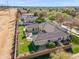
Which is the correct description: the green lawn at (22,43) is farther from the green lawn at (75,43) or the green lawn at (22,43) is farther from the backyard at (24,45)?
the green lawn at (75,43)

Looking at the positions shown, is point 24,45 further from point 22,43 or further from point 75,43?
point 75,43

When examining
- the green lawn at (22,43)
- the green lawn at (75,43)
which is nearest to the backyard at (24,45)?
the green lawn at (22,43)

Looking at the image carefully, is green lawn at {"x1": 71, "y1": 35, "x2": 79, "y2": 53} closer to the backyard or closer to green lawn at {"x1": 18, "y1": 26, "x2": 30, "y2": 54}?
the backyard

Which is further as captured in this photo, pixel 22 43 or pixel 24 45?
pixel 22 43

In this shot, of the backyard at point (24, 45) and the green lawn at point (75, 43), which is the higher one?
the green lawn at point (75, 43)

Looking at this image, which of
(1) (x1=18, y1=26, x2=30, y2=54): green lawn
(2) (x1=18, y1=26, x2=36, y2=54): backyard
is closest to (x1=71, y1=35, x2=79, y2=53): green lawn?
(2) (x1=18, y1=26, x2=36, y2=54): backyard

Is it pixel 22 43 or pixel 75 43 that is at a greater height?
pixel 75 43

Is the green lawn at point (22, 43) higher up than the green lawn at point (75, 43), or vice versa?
the green lawn at point (75, 43)

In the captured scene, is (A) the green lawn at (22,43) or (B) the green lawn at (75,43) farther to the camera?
(A) the green lawn at (22,43)

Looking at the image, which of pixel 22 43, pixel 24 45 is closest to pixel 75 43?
pixel 24 45

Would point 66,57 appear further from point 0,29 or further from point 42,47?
point 0,29

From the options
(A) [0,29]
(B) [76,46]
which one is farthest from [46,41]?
(A) [0,29]
